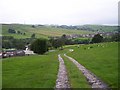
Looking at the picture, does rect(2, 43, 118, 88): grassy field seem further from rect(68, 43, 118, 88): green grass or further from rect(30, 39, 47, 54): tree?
rect(30, 39, 47, 54): tree

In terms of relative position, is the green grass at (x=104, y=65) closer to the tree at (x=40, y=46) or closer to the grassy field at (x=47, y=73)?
the grassy field at (x=47, y=73)

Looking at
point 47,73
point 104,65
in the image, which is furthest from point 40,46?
point 47,73

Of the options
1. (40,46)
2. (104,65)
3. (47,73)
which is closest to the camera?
(47,73)

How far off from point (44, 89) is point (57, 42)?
149056 millimetres

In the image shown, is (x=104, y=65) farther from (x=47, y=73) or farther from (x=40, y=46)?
(x=40, y=46)

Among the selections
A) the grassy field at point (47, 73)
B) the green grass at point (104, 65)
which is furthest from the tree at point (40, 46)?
the grassy field at point (47, 73)

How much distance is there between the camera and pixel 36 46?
141 metres

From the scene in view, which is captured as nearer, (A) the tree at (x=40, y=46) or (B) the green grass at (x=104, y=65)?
(B) the green grass at (x=104, y=65)

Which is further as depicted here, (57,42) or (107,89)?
(57,42)

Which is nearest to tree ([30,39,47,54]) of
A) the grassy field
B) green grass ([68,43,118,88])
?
green grass ([68,43,118,88])

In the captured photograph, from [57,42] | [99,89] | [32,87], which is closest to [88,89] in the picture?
[99,89]

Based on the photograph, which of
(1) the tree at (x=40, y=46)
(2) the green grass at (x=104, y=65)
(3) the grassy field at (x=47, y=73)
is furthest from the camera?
(1) the tree at (x=40, y=46)

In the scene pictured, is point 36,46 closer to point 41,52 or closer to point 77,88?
point 41,52

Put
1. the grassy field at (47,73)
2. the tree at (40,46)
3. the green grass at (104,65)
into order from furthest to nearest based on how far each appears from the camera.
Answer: the tree at (40,46) → the green grass at (104,65) → the grassy field at (47,73)
